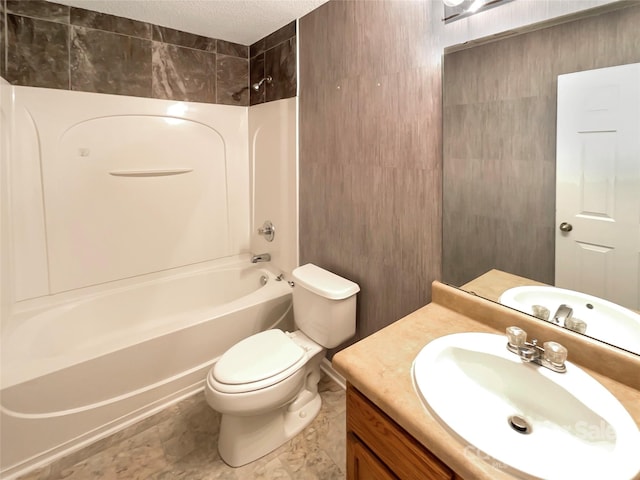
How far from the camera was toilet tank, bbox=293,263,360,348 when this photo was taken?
167cm

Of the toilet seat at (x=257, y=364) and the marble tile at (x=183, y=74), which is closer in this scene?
the toilet seat at (x=257, y=364)

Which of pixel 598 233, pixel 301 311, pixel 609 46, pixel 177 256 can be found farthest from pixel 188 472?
pixel 609 46

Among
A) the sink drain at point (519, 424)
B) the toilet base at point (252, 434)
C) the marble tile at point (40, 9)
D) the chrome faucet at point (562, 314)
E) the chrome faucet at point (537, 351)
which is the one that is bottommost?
the toilet base at point (252, 434)

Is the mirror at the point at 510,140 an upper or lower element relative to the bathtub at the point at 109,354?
upper

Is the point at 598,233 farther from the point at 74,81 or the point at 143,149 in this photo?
the point at 74,81

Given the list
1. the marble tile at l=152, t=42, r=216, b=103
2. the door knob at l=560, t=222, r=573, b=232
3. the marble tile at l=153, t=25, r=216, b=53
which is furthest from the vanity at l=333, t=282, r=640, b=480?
the marble tile at l=153, t=25, r=216, b=53

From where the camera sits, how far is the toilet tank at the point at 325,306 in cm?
167

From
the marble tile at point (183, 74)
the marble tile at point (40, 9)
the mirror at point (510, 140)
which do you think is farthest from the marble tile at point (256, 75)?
the mirror at point (510, 140)

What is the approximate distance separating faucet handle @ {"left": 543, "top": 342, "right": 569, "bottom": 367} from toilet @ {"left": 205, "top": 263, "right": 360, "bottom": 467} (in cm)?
93

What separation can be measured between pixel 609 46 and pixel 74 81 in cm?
252

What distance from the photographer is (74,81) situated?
1.93 meters

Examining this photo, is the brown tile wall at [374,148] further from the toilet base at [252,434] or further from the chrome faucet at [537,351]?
the toilet base at [252,434]

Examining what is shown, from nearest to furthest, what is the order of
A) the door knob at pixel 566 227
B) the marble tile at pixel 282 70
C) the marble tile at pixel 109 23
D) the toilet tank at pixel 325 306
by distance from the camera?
1. the door knob at pixel 566 227
2. the toilet tank at pixel 325 306
3. the marble tile at pixel 109 23
4. the marble tile at pixel 282 70

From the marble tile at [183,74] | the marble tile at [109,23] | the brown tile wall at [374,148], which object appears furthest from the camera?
the marble tile at [183,74]
